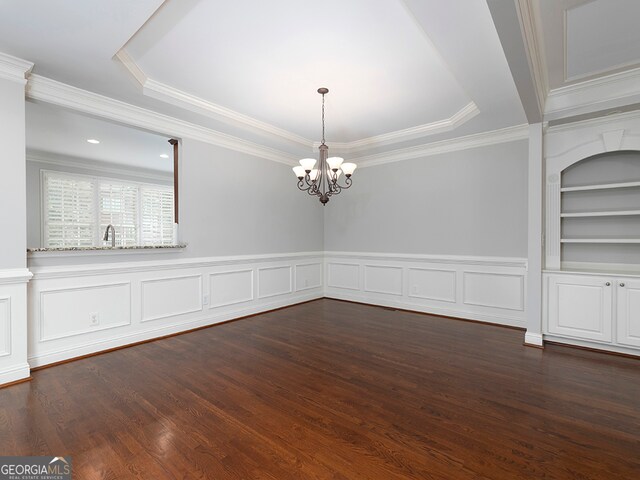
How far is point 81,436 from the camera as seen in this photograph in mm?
1944

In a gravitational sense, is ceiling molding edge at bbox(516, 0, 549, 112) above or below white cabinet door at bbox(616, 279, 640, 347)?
above

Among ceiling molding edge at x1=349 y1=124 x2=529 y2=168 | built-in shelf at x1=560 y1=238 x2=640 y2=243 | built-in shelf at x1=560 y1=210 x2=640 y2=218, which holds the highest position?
ceiling molding edge at x1=349 y1=124 x2=529 y2=168

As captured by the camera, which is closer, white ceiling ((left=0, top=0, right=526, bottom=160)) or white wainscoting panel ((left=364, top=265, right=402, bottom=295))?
white ceiling ((left=0, top=0, right=526, bottom=160))

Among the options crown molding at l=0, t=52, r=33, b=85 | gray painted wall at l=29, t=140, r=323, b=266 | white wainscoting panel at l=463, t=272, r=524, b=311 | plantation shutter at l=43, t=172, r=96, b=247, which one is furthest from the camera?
plantation shutter at l=43, t=172, r=96, b=247

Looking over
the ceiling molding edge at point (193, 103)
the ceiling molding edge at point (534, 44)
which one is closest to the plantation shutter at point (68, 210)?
the ceiling molding edge at point (193, 103)

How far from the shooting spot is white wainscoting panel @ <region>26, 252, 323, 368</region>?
9.86ft

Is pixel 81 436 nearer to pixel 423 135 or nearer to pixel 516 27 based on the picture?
pixel 516 27

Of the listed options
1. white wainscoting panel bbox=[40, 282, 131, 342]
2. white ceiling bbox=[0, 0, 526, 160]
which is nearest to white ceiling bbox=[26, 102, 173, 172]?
white ceiling bbox=[0, 0, 526, 160]

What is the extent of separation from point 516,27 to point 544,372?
9.14 ft

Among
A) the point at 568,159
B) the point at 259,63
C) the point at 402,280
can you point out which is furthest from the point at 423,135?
the point at 259,63

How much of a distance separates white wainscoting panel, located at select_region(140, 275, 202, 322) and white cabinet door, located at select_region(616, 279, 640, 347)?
15.6ft

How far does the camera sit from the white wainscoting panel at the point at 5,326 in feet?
8.59

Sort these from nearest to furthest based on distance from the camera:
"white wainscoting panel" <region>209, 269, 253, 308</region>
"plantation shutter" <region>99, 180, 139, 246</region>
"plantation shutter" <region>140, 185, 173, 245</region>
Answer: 1. "white wainscoting panel" <region>209, 269, 253, 308</region>
2. "plantation shutter" <region>99, 180, 139, 246</region>
3. "plantation shutter" <region>140, 185, 173, 245</region>

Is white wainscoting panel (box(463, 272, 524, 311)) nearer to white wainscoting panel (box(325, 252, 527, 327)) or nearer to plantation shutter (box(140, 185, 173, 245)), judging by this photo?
white wainscoting panel (box(325, 252, 527, 327))
